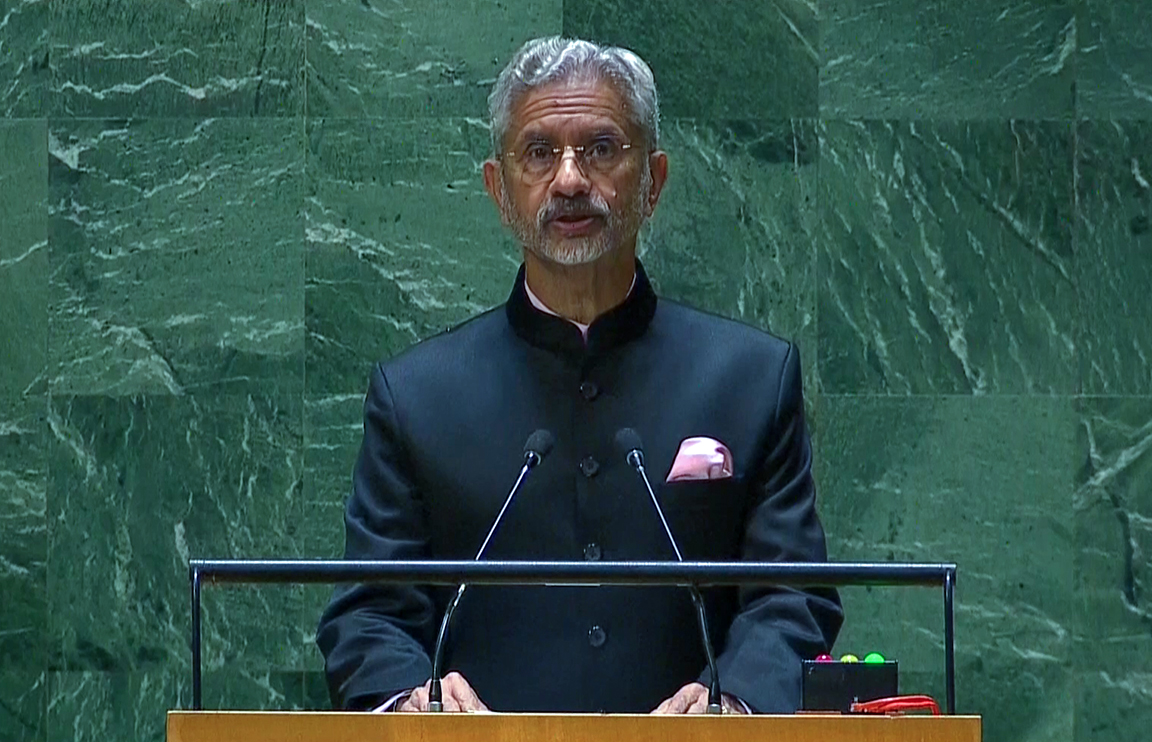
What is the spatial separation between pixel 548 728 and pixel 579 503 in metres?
1.11

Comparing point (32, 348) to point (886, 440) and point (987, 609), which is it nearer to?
point (886, 440)

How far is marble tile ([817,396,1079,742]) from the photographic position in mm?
4867

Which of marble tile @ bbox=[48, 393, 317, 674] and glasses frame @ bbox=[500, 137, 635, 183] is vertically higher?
glasses frame @ bbox=[500, 137, 635, 183]

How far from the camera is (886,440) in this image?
16.0 ft

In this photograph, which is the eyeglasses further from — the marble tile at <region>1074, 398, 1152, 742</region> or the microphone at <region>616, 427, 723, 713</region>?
the marble tile at <region>1074, 398, 1152, 742</region>

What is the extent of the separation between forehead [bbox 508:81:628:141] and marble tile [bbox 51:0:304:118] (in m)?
1.63

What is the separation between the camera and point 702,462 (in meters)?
3.24

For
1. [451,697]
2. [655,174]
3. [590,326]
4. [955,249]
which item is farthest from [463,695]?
[955,249]

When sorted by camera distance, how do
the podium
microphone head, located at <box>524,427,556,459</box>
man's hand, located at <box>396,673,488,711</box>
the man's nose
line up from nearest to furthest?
the podium, man's hand, located at <box>396,673,488,711</box>, microphone head, located at <box>524,427,556,459</box>, the man's nose

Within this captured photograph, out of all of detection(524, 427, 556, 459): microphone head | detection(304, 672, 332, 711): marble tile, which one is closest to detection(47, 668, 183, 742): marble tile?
detection(304, 672, 332, 711): marble tile

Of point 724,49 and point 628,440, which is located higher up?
point 724,49

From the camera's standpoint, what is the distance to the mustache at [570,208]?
130 inches

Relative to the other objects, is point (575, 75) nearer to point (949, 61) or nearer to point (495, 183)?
point (495, 183)

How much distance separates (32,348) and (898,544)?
209 centimetres
